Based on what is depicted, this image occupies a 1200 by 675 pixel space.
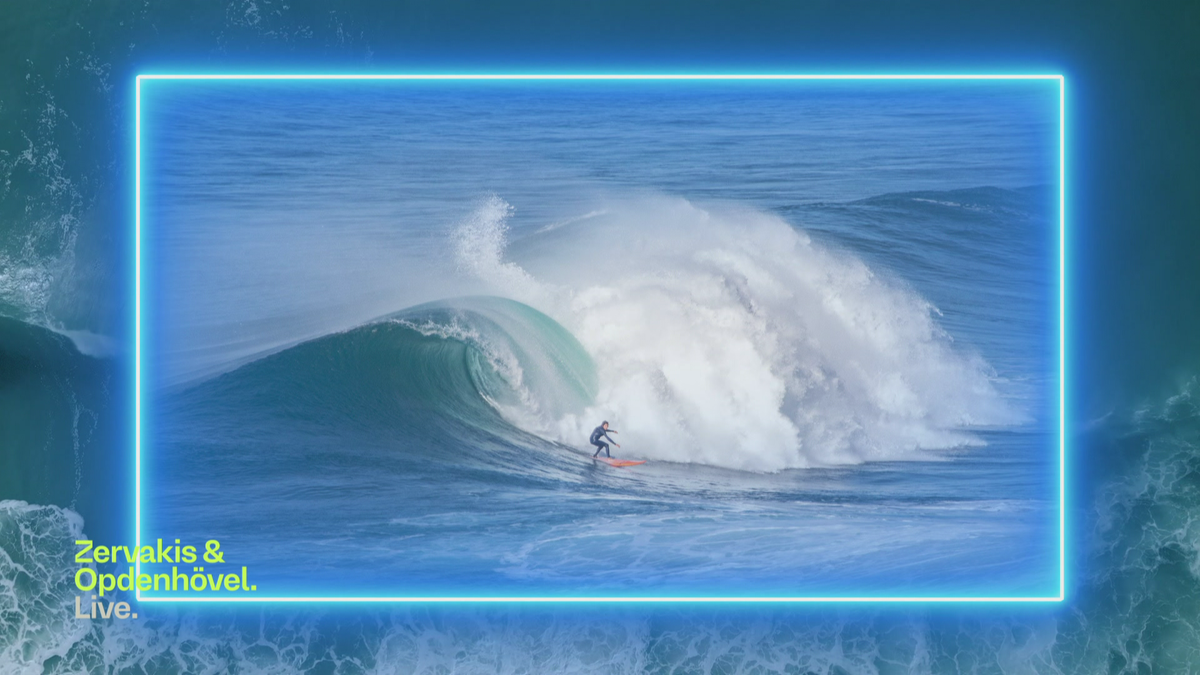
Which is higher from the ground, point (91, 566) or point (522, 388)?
point (522, 388)

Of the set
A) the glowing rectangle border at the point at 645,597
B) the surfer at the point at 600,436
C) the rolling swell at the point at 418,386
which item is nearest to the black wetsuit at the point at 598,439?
the surfer at the point at 600,436

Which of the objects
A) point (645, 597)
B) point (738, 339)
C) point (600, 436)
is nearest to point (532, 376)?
point (600, 436)

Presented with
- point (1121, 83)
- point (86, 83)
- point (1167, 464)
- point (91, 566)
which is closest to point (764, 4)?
point (1121, 83)

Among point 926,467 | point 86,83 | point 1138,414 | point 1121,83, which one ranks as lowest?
point 926,467

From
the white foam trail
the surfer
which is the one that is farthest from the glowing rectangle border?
the surfer

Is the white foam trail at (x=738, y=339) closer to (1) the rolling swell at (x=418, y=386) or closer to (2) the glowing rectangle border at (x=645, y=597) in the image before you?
(1) the rolling swell at (x=418, y=386)

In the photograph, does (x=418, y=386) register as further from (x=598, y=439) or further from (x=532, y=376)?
(x=598, y=439)

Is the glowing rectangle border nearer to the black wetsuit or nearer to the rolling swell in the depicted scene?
the rolling swell

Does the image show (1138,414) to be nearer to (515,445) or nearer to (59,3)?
(515,445)
